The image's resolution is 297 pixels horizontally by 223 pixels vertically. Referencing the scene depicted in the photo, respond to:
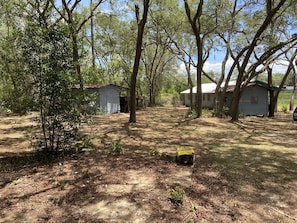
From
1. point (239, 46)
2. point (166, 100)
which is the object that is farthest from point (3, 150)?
point (166, 100)

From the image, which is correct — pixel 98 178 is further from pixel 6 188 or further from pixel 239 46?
pixel 239 46

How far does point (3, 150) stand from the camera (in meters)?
7.55

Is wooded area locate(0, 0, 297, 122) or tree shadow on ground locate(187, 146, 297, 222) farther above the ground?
wooded area locate(0, 0, 297, 122)

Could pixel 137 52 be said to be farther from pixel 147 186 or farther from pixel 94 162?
pixel 147 186

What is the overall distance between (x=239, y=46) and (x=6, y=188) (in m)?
18.3

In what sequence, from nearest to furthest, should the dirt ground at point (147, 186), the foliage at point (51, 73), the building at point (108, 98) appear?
the dirt ground at point (147, 186), the foliage at point (51, 73), the building at point (108, 98)

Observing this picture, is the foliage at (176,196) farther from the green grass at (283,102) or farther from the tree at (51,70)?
the green grass at (283,102)

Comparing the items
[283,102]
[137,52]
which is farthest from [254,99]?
[283,102]

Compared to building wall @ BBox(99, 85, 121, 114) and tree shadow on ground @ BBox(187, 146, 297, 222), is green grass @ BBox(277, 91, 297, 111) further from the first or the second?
tree shadow on ground @ BBox(187, 146, 297, 222)

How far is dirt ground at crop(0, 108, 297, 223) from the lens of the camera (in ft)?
11.7

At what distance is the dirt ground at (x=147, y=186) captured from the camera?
11.7ft

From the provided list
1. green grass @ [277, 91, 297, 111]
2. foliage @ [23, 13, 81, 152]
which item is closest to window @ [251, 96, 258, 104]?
green grass @ [277, 91, 297, 111]

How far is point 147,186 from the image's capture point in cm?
452

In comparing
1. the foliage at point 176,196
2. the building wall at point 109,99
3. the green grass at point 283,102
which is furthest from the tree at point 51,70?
the green grass at point 283,102
